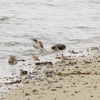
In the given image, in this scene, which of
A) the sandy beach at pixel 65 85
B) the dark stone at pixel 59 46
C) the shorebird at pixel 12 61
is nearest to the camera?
the sandy beach at pixel 65 85

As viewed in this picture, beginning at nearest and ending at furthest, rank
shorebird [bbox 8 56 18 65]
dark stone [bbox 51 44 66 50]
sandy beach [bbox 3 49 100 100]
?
sandy beach [bbox 3 49 100 100] → shorebird [bbox 8 56 18 65] → dark stone [bbox 51 44 66 50]

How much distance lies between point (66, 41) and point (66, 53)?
2.09m

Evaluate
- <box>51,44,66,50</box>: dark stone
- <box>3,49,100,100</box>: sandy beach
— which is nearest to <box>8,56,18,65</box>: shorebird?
<box>3,49,100,100</box>: sandy beach

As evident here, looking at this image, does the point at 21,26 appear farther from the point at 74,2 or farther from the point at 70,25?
the point at 74,2

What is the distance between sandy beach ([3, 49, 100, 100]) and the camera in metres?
7.39

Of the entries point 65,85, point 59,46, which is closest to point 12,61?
point 59,46

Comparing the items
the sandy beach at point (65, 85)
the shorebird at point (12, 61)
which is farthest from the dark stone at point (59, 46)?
the sandy beach at point (65, 85)

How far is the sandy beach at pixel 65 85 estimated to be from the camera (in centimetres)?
739

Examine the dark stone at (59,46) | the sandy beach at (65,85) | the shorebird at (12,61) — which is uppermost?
the dark stone at (59,46)

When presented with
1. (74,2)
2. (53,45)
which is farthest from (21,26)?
(74,2)

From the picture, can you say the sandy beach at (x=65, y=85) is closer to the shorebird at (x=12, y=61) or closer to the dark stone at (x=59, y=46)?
the shorebird at (x=12, y=61)

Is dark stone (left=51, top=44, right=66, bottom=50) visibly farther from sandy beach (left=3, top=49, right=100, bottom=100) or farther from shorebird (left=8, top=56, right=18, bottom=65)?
sandy beach (left=3, top=49, right=100, bottom=100)

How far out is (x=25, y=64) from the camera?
423 inches

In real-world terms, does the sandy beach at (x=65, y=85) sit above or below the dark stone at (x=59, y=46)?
below
